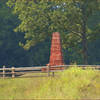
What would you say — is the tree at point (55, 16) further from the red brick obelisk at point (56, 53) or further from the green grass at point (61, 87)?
the green grass at point (61, 87)

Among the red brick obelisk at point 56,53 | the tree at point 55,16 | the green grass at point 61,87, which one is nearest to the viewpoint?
the green grass at point 61,87

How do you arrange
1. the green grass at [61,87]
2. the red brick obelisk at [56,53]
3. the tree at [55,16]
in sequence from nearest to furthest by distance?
the green grass at [61,87]
the red brick obelisk at [56,53]
the tree at [55,16]

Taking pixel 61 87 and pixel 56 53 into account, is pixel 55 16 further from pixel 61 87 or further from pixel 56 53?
pixel 61 87

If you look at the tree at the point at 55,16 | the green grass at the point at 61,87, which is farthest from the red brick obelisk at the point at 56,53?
the green grass at the point at 61,87

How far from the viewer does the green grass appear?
60.7ft

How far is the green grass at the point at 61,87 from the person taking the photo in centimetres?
1852

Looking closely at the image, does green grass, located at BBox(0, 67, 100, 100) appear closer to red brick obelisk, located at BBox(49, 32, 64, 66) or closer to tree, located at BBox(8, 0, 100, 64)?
red brick obelisk, located at BBox(49, 32, 64, 66)

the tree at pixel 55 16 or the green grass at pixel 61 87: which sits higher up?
the tree at pixel 55 16

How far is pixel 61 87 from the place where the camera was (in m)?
19.5

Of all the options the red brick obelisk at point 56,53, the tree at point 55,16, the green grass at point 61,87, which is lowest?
the green grass at point 61,87

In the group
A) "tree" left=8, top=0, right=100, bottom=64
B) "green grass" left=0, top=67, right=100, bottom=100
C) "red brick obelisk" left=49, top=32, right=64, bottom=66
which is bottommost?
"green grass" left=0, top=67, right=100, bottom=100

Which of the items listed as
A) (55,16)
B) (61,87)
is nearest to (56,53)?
(55,16)

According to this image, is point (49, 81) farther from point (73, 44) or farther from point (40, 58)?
point (40, 58)

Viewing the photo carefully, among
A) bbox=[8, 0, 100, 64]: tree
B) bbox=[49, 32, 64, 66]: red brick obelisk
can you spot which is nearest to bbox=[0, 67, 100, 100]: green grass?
bbox=[49, 32, 64, 66]: red brick obelisk
